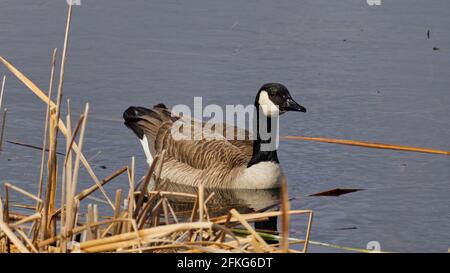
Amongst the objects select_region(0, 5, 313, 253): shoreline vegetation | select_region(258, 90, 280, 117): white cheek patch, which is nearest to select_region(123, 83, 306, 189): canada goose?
select_region(258, 90, 280, 117): white cheek patch

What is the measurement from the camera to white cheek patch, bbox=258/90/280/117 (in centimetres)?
887

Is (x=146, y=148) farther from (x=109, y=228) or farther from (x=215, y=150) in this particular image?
(x=109, y=228)

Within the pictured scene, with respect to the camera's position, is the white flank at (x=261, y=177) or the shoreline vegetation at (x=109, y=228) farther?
the white flank at (x=261, y=177)

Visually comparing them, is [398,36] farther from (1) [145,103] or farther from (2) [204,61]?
(1) [145,103]

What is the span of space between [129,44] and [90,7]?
165 centimetres

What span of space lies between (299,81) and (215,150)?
5.70 feet

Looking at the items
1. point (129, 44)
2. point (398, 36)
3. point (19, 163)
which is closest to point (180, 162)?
point (19, 163)

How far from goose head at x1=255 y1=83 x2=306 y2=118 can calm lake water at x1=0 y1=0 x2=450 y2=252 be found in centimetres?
51

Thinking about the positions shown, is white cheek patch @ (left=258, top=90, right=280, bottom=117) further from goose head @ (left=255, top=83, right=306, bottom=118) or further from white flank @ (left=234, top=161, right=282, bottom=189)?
white flank @ (left=234, top=161, right=282, bottom=189)

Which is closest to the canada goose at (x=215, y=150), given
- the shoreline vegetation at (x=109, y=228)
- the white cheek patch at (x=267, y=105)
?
the white cheek patch at (x=267, y=105)

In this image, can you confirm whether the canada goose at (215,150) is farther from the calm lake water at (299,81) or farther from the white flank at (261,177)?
the calm lake water at (299,81)

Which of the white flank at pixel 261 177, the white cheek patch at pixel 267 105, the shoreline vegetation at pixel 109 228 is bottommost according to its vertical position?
the white flank at pixel 261 177

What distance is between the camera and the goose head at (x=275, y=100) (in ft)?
28.8

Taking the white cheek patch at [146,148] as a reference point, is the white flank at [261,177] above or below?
below
